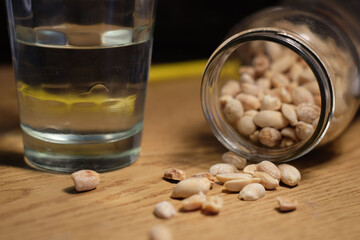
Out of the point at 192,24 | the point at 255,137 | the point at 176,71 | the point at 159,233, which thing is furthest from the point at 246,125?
the point at 192,24

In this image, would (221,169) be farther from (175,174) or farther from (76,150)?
(76,150)

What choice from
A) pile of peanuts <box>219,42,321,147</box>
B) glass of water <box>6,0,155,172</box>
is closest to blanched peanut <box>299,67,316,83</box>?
pile of peanuts <box>219,42,321,147</box>

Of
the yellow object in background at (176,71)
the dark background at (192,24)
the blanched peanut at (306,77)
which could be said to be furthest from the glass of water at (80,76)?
the dark background at (192,24)

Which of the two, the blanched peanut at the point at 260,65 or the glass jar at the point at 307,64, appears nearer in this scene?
the glass jar at the point at 307,64

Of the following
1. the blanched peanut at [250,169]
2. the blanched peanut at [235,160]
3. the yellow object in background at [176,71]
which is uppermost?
the blanched peanut at [250,169]

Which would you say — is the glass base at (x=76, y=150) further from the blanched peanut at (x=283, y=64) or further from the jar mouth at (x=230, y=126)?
the blanched peanut at (x=283, y=64)

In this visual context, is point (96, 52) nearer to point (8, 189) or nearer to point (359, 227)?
point (8, 189)
